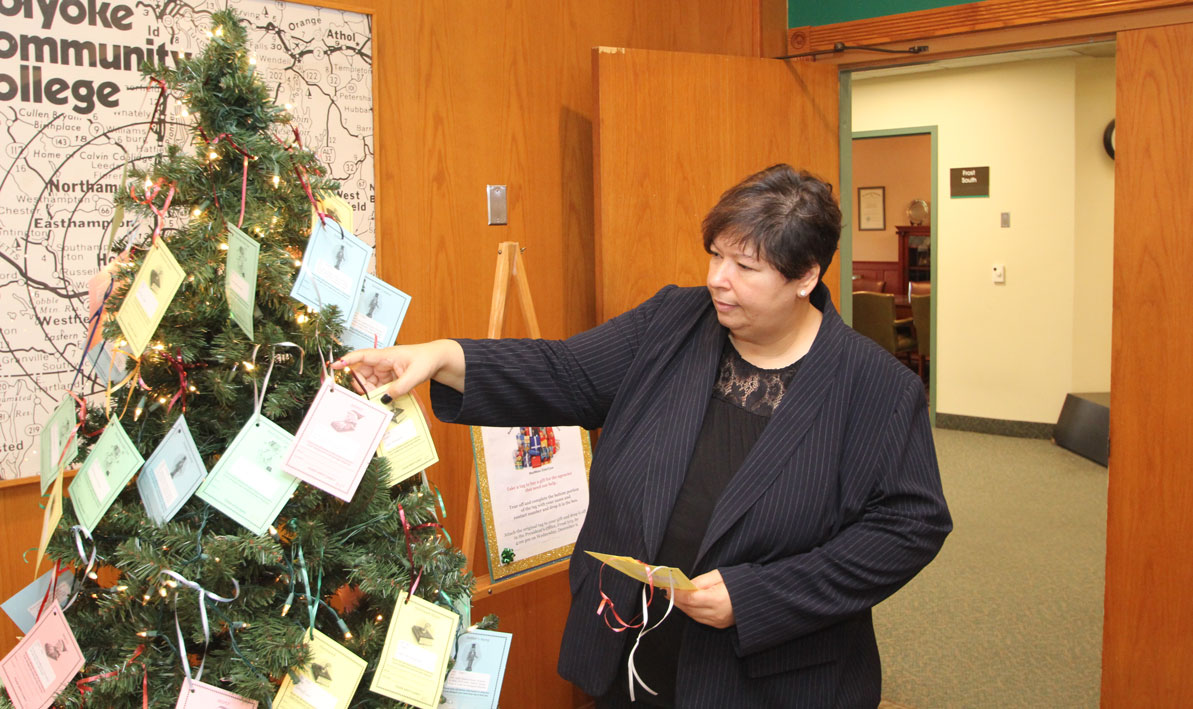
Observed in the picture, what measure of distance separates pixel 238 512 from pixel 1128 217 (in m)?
2.55

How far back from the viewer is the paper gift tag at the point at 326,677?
49.5 inches

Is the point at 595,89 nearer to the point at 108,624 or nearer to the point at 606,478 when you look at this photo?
the point at 606,478

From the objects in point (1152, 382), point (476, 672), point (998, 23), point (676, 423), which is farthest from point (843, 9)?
point (476, 672)

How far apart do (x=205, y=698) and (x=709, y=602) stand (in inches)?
28.5

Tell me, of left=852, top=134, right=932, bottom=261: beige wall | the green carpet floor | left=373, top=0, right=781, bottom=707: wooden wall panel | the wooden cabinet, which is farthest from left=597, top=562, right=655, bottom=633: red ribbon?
left=852, top=134, right=932, bottom=261: beige wall

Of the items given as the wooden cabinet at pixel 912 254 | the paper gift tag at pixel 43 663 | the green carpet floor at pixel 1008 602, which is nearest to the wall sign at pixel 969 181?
the green carpet floor at pixel 1008 602

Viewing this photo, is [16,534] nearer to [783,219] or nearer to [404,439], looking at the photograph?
[404,439]

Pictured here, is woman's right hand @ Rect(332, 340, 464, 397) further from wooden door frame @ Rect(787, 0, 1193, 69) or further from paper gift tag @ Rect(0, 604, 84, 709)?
wooden door frame @ Rect(787, 0, 1193, 69)

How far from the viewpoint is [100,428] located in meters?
1.35

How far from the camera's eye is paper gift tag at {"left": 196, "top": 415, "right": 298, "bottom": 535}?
119 cm

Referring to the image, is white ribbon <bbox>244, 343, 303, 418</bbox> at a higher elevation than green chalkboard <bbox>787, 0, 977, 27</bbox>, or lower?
lower

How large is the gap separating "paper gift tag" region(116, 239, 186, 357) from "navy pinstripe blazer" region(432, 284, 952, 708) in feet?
1.57

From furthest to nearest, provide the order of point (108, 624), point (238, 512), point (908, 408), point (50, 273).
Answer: point (50, 273) → point (908, 408) → point (108, 624) → point (238, 512)

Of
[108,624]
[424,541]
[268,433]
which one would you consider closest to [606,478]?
[424,541]
